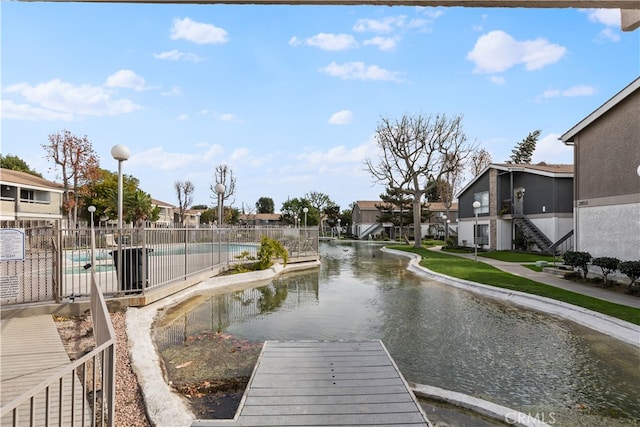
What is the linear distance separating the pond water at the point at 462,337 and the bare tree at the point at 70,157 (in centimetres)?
2866

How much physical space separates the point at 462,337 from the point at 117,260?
764 cm

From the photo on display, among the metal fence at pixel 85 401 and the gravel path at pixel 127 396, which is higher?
the metal fence at pixel 85 401

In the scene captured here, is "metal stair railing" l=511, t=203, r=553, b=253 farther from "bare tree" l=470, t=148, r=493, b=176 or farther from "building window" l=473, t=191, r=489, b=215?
"bare tree" l=470, t=148, r=493, b=176

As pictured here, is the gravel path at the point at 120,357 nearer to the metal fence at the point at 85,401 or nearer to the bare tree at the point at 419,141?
the metal fence at the point at 85,401

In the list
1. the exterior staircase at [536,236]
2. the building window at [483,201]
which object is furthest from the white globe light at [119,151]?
the building window at [483,201]

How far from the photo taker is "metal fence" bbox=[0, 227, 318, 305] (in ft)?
23.3

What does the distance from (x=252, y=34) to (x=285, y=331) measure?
695 cm

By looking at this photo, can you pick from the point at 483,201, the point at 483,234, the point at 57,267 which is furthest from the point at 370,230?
the point at 57,267

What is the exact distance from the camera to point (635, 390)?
4.73 m

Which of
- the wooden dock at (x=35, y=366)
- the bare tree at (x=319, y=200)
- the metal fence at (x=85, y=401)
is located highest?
the bare tree at (x=319, y=200)

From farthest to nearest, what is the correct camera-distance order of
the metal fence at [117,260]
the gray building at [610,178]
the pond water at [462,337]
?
the gray building at [610,178] < the metal fence at [117,260] < the pond water at [462,337]

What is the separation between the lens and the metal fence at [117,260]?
7.11 metres

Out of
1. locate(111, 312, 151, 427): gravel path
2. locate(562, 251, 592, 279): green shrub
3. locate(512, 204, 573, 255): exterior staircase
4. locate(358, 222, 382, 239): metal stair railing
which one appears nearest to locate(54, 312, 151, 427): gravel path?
locate(111, 312, 151, 427): gravel path

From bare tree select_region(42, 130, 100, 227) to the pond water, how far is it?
2866 cm
